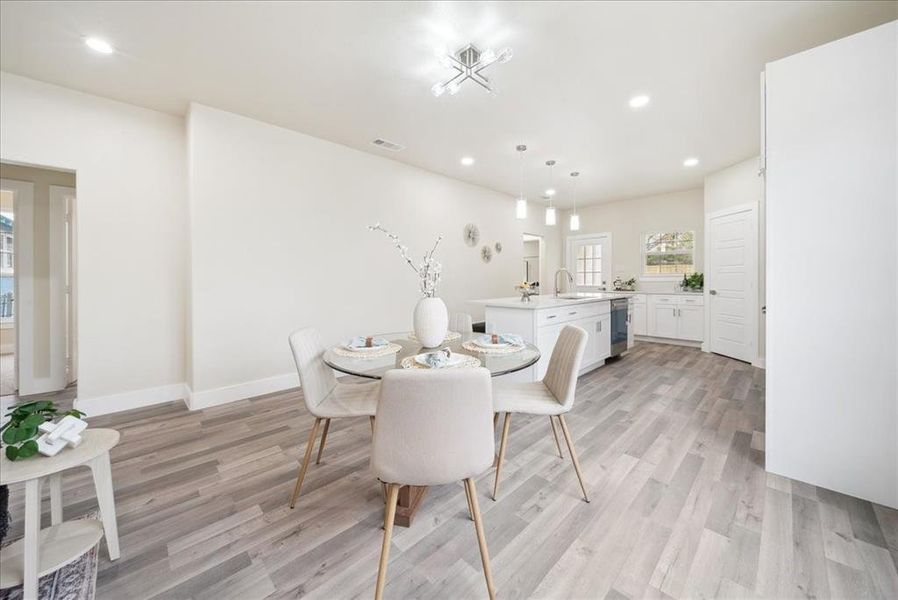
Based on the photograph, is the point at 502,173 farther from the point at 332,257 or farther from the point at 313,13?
the point at 313,13

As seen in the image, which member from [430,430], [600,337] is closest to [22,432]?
[430,430]

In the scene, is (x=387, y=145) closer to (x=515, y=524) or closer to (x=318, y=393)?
(x=318, y=393)

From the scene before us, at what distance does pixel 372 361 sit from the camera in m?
1.76

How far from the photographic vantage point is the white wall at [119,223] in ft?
8.74

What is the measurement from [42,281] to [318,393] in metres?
3.74

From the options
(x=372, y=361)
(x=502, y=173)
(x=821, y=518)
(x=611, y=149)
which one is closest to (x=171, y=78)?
(x=372, y=361)

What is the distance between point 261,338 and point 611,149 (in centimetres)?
442

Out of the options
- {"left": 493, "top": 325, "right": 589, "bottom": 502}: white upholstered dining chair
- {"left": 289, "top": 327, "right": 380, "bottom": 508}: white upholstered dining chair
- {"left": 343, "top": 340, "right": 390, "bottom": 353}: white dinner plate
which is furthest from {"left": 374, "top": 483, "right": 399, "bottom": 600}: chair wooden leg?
{"left": 343, "top": 340, "right": 390, "bottom": 353}: white dinner plate

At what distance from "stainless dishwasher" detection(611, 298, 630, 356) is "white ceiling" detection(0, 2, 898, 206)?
6.82 feet

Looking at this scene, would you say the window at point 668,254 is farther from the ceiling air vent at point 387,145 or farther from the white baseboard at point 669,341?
the ceiling air vent at point 387,145

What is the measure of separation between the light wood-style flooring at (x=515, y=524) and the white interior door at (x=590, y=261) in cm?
478

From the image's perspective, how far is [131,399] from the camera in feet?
9.93

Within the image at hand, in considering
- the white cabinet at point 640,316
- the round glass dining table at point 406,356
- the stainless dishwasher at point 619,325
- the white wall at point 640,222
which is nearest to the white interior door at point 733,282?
the white wall at point 640,222

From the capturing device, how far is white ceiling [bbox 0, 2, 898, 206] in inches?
77.7
